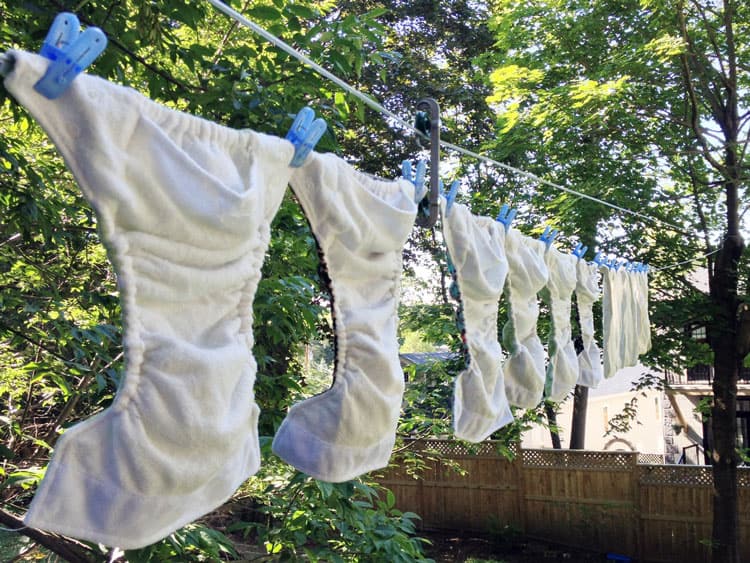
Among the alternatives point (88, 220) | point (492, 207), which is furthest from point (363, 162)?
point (88, 220)

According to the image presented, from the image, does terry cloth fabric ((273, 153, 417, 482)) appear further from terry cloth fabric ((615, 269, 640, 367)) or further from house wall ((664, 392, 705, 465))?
house wall ((664, 392, 705, 465))

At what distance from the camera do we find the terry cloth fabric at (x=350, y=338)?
107 centimetres

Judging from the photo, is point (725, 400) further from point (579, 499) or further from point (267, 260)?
point (267, 260)

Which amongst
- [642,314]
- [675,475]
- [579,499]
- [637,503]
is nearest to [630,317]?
[642,314]

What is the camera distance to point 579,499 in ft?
24.3

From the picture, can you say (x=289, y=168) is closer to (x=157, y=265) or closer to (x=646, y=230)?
(x=157, y=265)

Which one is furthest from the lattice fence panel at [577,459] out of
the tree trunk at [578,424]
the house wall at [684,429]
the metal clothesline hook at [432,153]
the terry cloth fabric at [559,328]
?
the metal clothesline hook at [432,153]

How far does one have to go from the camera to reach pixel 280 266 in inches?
88.2

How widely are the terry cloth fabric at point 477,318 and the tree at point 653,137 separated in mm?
3136

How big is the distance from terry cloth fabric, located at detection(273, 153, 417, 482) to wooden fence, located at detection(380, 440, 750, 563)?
5.62 meters

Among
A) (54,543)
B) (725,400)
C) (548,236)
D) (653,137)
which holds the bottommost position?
(54,543)

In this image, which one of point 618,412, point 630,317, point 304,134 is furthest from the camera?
point 618,412

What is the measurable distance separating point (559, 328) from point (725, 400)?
3.73 m

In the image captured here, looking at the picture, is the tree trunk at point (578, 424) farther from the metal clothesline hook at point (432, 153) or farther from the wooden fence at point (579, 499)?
the metal clothesline hook at point (432, 153)
